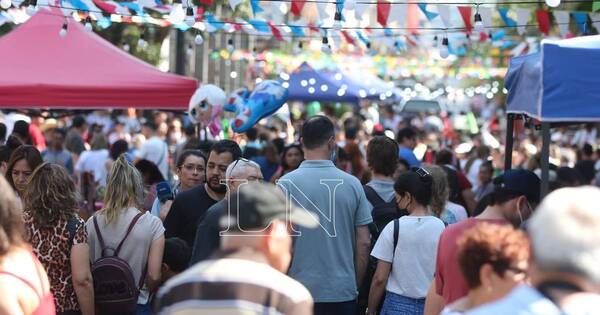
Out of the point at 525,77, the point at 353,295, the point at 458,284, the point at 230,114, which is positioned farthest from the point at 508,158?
the point at 230,114

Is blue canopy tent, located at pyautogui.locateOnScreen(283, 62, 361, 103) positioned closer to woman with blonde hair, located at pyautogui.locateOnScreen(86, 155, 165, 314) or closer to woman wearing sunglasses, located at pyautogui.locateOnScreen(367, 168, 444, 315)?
woman wearing sunglasses, located at pyautogui.locateOnScreen(367, 168, 444, 315)

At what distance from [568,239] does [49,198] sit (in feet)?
11.3

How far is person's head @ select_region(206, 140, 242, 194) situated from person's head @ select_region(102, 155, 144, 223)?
37.4 inches

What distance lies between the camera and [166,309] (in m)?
3.75

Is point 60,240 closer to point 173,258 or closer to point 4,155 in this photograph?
point 173,258

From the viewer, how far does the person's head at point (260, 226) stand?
3748 millimetres

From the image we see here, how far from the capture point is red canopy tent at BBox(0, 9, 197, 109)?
11.3 metres

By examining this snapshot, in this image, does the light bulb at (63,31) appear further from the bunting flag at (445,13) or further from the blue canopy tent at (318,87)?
the blue canopy tent at (318,87)

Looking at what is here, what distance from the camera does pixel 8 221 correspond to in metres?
4.29

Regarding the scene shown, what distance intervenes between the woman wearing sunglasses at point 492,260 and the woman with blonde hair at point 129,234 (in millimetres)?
2941

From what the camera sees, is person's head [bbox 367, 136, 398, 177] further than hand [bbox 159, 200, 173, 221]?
Yes

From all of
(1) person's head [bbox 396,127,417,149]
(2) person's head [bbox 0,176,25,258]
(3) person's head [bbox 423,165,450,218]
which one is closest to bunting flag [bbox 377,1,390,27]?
(1) person's head [bbox 396,127,417,149]

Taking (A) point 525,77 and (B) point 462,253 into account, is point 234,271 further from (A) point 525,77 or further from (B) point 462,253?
(A) point 525,77

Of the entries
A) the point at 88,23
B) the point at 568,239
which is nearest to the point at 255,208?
the point at 568,239
